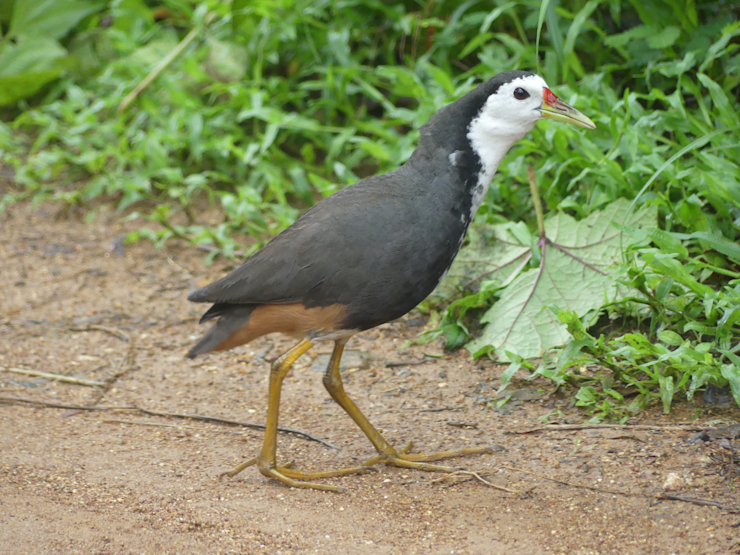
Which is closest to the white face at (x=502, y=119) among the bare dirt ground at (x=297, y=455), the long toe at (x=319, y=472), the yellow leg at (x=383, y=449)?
the yellow leg at (x=383, y=449)

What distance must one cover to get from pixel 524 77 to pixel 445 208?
0.65 m

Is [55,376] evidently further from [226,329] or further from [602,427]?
[602,427]

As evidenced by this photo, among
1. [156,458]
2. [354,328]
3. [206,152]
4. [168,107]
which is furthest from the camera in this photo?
[168,107]

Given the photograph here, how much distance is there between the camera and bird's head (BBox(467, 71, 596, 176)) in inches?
123

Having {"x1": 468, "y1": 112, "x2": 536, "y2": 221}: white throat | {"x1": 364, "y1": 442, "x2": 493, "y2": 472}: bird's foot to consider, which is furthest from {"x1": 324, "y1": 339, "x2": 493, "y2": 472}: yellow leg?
{"x1": 468, "y1": 112, "x2": 536, "y2": 221}: white throat

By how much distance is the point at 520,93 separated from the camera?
316 cm

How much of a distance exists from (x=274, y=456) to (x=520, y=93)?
1.73m

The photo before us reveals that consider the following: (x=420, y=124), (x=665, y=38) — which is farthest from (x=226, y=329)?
(x=665, y=38)

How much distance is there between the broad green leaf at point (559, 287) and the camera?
3598 millimetres

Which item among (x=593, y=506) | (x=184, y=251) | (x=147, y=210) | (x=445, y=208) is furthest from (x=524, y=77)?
(x=147, y=210)

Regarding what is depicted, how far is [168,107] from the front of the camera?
6.01 metres

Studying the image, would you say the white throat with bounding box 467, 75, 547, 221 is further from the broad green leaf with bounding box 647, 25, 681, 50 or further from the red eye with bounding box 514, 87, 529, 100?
the broad green leaf with bounding box 647, 25, 681, 50

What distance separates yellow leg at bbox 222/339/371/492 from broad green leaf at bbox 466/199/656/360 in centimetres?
99

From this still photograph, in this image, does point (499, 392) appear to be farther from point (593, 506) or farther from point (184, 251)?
point (184, 251)
